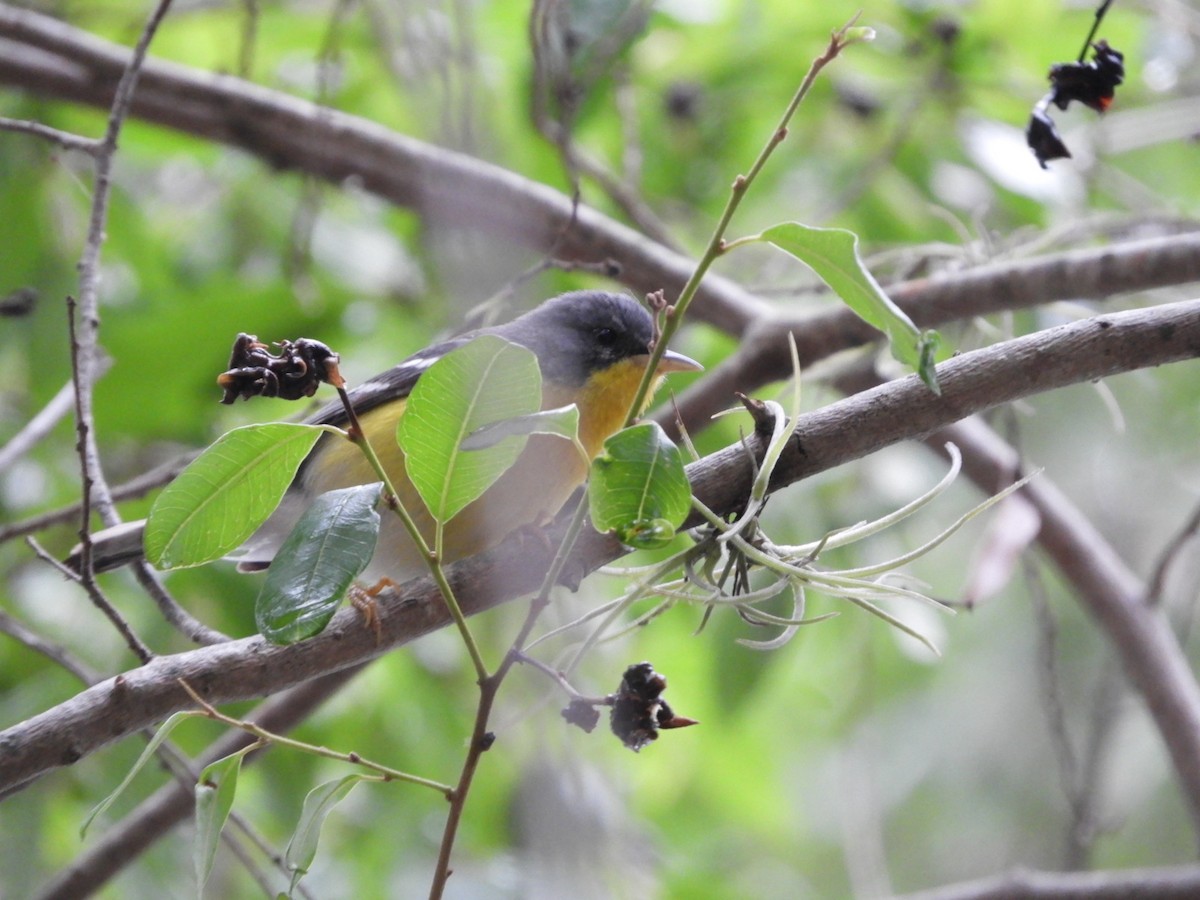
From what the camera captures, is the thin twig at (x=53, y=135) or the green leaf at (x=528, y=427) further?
the thin twig at (x=53, y=135)

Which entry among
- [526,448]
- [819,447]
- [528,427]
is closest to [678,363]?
[526,448]

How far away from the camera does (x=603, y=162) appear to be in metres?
6.20

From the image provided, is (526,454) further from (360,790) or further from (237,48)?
(237,48)

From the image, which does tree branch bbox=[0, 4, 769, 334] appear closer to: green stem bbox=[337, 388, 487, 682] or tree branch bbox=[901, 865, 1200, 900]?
tree branch bbox=[901, 865, 1200, 900]

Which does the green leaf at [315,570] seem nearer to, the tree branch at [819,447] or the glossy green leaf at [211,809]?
the glossy green leaf at [211,809]

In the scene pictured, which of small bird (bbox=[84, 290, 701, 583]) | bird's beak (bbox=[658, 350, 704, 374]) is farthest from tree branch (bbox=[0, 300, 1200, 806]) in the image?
bird's beak (bbox=[658, 350, 704, 374])

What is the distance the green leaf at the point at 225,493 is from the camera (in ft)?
6.24

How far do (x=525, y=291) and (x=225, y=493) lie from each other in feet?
10.7

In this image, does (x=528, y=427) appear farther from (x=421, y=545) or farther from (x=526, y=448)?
(x=526, y=448)

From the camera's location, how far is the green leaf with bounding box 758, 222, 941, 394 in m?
1.74

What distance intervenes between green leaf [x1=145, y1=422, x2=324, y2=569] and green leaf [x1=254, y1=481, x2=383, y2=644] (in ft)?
0.28

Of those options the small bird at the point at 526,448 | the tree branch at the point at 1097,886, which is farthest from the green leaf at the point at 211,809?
the tree branch at the point at 1097,886

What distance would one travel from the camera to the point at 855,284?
177cm

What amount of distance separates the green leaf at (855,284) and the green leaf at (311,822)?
3.52 feet
